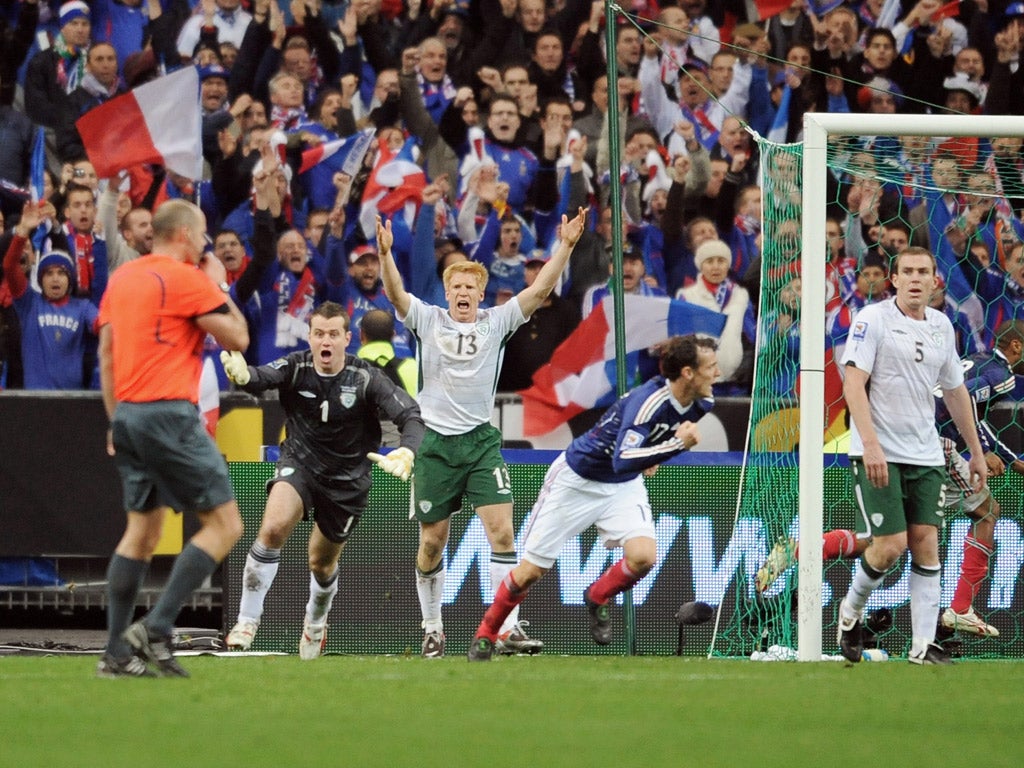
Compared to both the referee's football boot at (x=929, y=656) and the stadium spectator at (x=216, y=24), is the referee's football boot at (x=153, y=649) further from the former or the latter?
the stadium spectator at (x=216, y=24)

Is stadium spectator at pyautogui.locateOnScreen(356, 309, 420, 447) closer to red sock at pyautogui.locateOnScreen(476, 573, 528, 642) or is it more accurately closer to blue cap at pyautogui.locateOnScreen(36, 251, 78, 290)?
red sock at pyautogui.locateOnScreen(476, 573, 528, 642)

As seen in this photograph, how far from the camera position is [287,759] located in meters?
4.99

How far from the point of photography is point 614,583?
991 centimetres

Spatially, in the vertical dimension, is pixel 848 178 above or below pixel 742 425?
above

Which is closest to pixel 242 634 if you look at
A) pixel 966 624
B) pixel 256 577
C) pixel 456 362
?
pixel 256 577

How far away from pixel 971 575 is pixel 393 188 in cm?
569

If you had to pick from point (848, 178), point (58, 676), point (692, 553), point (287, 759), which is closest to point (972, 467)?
point (692, 553)

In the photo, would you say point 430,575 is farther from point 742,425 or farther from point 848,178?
point 848,178

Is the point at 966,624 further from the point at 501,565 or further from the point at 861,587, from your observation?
the point at 501,565

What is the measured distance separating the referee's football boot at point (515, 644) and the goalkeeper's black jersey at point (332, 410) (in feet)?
4.30

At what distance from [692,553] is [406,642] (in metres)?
1.96

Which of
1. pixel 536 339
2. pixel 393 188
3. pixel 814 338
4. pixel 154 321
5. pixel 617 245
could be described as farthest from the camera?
pixel 393 188

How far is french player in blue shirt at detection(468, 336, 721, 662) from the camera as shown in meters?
9.30

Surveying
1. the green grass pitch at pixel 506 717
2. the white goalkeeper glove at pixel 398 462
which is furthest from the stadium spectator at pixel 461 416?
the green grass pitch at pixel 506 717
